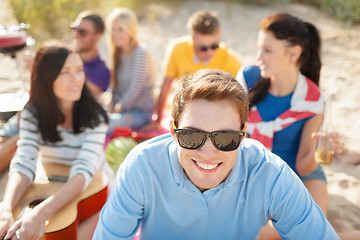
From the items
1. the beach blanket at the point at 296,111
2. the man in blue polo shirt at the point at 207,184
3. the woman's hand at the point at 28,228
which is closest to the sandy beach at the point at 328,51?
the beach blanket at the point at 296,111

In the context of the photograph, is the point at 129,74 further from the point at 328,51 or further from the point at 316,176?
the point at 328,51

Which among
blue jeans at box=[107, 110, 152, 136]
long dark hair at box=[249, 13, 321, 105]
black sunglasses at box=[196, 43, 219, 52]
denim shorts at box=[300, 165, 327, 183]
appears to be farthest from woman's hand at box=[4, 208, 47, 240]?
black sunglasses at box=[196, 43, 219, 52]

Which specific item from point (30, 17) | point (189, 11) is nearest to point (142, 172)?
point (30, 17)

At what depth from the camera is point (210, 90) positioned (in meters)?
1.21

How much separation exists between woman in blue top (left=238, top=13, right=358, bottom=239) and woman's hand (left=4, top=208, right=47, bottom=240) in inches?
55.4

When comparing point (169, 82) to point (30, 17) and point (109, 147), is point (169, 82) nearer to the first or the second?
point (109, 147)

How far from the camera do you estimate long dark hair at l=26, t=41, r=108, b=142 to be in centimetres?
218

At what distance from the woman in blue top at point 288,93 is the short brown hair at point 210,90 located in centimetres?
104

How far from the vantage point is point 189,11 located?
8125 mm

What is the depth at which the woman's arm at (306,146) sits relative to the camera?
2.18 metres

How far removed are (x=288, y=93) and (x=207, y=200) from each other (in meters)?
1.21

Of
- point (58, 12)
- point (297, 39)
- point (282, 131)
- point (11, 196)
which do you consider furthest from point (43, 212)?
point (58, 12)

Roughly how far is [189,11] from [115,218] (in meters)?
7.42

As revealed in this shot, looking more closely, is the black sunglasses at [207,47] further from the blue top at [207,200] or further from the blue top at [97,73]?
→ the blue top at [207,200]
